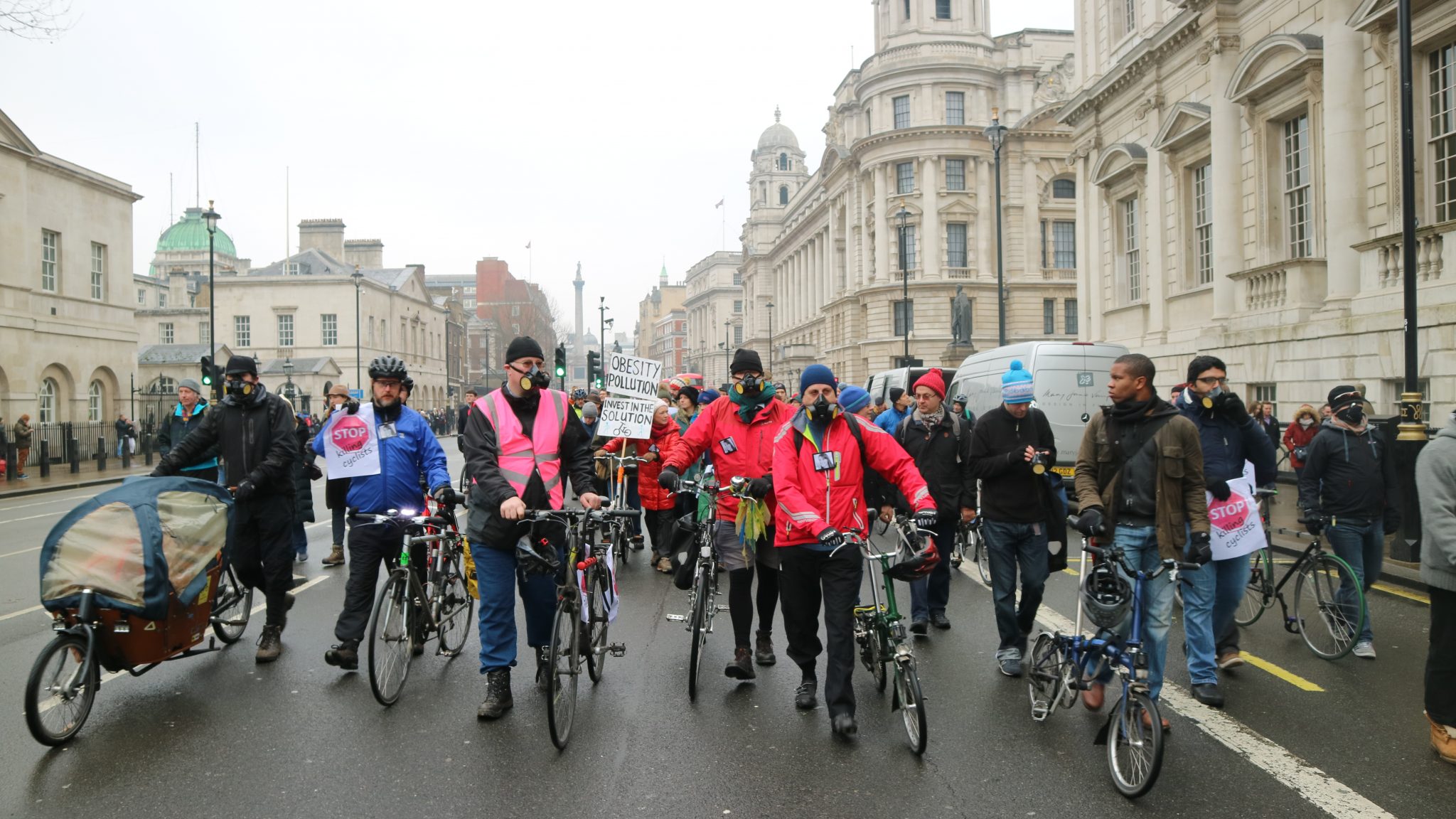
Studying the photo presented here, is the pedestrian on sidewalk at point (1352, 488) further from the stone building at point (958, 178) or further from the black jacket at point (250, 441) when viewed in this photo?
the stone building at point (958, 178)

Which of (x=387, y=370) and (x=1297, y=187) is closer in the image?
(x=387, y=370)

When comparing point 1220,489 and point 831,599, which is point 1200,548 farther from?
point 831,599

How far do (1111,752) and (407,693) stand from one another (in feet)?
13.2

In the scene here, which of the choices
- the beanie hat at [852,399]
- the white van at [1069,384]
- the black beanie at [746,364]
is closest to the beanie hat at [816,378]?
the black beanie at [746,364]

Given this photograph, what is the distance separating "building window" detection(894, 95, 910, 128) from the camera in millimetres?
63281

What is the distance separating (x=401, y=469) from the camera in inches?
267

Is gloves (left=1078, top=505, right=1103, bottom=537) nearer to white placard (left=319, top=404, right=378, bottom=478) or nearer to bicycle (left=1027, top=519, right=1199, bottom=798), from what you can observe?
bicycle (left=1027, top=519, right=1199, bottom=798)

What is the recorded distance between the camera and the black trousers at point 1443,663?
192 inches

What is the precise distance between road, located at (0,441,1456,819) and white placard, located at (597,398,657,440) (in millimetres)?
4883

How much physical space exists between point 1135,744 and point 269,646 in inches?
218

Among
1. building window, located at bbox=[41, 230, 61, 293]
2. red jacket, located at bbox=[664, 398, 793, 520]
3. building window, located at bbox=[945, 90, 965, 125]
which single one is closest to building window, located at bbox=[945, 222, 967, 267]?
building window, located at bbox=[945, 90, 965, 125]

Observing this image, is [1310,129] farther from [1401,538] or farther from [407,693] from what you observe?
[407,693]

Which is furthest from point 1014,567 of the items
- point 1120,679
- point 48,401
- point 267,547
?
point 48,401

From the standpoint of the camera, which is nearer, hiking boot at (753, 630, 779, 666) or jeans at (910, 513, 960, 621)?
hiking boot at (753, 630, 779, 666)
